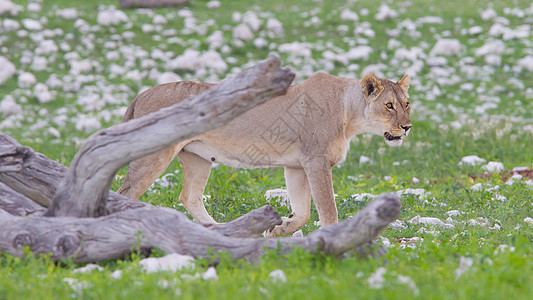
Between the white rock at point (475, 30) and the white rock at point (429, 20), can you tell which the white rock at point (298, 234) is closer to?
the white rock at point (475, 30)

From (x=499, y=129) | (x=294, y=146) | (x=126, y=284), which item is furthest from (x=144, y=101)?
(x=499, y=129)

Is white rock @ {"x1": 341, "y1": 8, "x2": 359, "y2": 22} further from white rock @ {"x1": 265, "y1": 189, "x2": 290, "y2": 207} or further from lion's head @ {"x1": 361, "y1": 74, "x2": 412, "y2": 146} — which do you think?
lion's head @ {"x1": 361, "y1": 74, "x2": 412, "y2": 146}

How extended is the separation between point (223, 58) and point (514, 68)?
671 cm

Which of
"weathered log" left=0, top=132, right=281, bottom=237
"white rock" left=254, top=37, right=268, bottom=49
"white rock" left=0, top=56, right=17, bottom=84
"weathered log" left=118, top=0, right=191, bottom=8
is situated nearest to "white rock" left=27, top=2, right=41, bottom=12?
"weathered log" left=118, top=0, right=191, bottom=8

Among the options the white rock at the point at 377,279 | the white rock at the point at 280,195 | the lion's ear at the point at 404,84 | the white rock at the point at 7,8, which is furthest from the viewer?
the white rock at the point at 7,8

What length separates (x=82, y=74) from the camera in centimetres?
1538

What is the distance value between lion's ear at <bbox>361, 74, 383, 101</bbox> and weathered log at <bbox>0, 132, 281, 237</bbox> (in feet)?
7.46

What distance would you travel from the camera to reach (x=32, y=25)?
657 inches

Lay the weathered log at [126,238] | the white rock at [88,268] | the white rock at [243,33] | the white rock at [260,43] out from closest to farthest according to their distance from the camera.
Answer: the white rock at [88,268] < the weathered log at [126,238] < the white rock at [260,43] < the white rock at [243,33]

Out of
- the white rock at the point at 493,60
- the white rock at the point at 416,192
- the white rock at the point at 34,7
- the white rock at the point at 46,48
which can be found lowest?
the white rock at the point at 493,60

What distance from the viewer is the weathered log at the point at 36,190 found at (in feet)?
16.4

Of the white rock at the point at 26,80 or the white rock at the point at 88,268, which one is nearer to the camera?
the white rock at the point at 88,268

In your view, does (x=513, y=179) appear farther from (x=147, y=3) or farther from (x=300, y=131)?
(x=147, y=3)

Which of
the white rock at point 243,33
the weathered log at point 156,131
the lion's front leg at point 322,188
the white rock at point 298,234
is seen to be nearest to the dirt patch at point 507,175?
the lion's front leg at point 322,188
